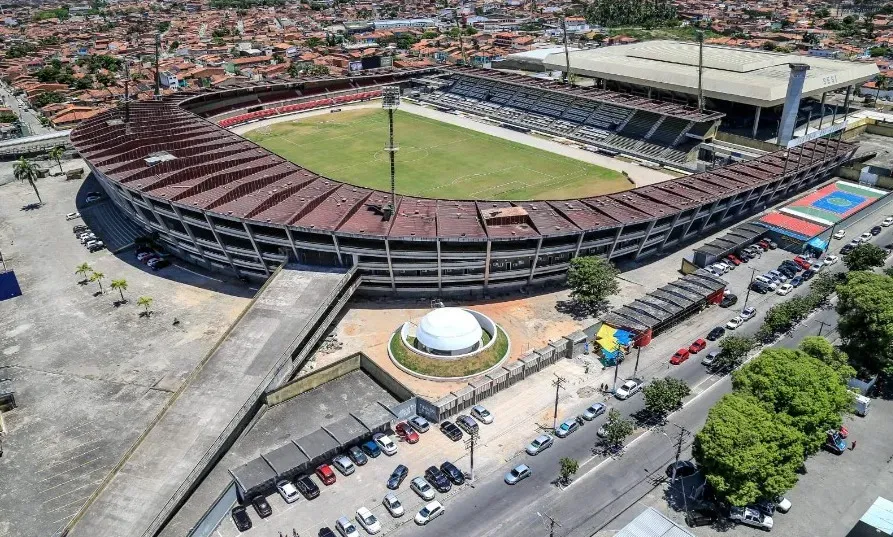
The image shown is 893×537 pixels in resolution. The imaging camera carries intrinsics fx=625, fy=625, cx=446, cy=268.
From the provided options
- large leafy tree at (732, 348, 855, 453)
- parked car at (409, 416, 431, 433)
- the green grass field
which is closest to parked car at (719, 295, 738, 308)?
large leafy tree at (732, 348, 855, 453)

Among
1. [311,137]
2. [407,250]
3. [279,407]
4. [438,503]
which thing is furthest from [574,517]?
[311,137]

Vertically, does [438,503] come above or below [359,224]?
below

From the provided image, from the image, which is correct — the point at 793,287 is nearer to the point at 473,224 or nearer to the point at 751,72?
the point at 473,224

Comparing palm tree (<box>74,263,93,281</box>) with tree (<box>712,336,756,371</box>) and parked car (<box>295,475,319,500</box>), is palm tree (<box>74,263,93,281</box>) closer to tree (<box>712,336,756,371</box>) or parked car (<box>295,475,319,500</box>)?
parked car (<box>295,475,319,500</box>)

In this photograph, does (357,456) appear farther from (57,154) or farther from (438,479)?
(57,154)

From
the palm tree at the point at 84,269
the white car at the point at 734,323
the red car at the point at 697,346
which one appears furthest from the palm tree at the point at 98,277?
the white car at the point at 734,323
